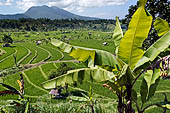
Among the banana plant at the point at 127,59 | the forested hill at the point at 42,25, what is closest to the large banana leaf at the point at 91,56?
the banana plant at the point at 127,59

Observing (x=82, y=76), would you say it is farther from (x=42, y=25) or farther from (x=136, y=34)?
(x=42, y=25)

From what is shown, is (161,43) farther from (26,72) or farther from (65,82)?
(26,72)

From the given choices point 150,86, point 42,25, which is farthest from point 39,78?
point 42,25

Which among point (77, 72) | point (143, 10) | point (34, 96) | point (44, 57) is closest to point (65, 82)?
point (77, 72)

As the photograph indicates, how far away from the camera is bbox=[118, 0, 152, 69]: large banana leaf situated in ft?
9.37

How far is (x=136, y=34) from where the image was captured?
2.89m

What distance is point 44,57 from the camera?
31.1 m

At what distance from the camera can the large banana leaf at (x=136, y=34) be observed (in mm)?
2855

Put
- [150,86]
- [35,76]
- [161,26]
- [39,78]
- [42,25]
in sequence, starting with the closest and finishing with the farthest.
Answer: [150,86] < [161,26] < [39,78] < [35,76] < [42,25]

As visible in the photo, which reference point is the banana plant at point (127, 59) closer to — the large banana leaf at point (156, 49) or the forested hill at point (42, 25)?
the large banana leaf at point (156, 49)

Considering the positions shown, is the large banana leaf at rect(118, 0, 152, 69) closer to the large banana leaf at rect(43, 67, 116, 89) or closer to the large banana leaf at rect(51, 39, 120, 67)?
the large banana leaf at rect(51, 39, 120, 67)

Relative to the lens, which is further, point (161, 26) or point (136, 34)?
point (161, 26)

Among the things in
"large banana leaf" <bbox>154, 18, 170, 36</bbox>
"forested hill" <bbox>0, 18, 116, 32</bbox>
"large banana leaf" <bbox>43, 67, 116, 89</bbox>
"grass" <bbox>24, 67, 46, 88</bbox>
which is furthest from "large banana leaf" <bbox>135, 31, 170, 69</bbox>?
"forested hill" <bbox>0, 18, 116, 32</bbox>

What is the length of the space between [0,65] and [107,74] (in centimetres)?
2732
